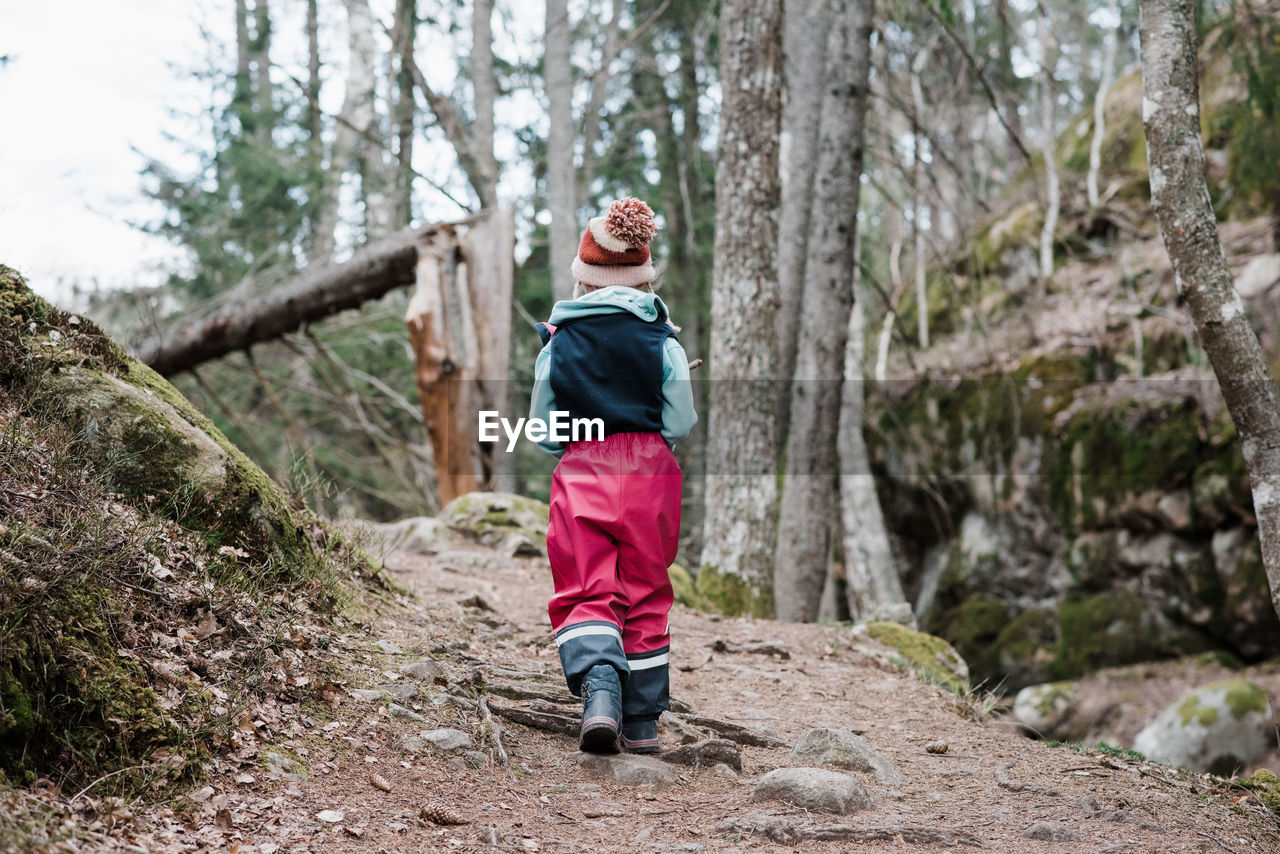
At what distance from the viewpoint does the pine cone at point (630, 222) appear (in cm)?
373

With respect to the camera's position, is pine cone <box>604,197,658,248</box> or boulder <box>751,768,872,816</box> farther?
pine cone <box>604,197,658,248</box>

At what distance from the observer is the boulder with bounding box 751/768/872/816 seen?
3.17m

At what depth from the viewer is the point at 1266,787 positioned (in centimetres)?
403

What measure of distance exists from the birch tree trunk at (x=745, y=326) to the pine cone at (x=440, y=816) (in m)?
4.84

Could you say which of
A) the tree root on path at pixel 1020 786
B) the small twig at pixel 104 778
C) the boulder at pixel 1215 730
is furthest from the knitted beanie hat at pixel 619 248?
the boulder at pixel 1215 730

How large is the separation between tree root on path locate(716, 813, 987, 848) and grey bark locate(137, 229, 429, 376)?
293 inches

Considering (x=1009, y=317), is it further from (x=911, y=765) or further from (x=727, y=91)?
(x=911, y=765)

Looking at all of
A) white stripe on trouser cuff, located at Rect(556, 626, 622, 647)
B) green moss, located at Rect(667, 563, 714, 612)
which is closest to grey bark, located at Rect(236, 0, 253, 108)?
green moss, located at Rect(667, 563, 714, 612)

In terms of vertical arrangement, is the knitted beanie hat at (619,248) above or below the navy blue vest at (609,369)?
above

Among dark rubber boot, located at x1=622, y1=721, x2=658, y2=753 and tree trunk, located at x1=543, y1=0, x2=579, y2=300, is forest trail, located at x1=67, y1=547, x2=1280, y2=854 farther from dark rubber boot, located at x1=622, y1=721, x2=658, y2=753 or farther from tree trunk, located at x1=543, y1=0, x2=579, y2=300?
tree trunk, located at x1=543, y1=0, x2=579, y2=300

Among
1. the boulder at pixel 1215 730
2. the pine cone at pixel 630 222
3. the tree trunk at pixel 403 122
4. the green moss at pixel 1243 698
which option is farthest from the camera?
the tree trunk at pixel 403 122

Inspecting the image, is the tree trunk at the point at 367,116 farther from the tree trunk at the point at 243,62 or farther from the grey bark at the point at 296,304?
the grey bark at the point at 296,304

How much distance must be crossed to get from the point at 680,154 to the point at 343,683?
1504cm

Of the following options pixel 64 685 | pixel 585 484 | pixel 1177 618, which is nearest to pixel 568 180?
pixel 1177 618
